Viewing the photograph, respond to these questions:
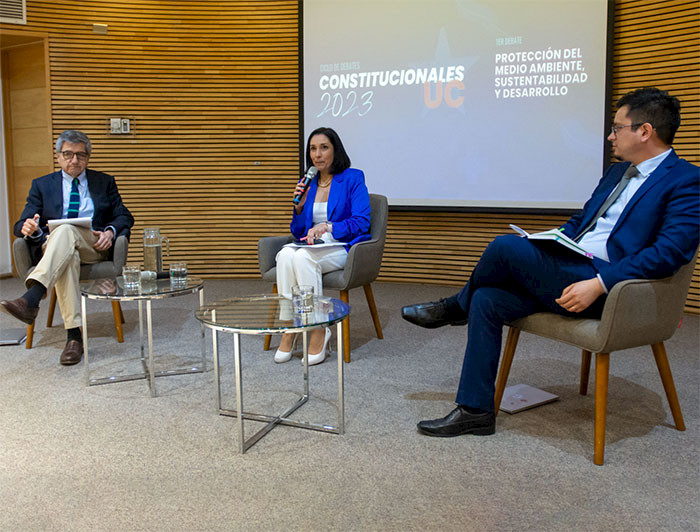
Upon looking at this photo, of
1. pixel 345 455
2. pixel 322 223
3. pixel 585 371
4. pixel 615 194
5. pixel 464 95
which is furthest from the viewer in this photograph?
pixel 464 95

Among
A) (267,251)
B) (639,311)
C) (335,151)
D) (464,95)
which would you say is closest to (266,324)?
(639,311)

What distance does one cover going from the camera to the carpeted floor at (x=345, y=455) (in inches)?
80.7

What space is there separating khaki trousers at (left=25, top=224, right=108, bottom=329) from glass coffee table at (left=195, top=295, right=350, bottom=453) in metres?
1.30

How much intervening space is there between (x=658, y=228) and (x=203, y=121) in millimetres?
4871

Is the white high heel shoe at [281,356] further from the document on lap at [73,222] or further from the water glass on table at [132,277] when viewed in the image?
the document on lap at [73,222]

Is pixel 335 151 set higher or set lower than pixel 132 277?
higher

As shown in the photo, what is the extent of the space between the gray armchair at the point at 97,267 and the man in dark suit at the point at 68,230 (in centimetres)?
5

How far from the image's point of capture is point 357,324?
15.2ft

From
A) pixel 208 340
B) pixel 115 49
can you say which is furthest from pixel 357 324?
pixel 115 49

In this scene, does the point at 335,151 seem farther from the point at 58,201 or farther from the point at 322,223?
the point at 58,201

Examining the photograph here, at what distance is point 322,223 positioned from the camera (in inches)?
157

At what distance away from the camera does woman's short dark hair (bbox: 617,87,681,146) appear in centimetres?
255

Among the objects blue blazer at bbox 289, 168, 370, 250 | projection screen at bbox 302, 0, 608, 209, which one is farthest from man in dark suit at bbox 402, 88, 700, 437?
projection screen at bbox 302, 0, 608, 209

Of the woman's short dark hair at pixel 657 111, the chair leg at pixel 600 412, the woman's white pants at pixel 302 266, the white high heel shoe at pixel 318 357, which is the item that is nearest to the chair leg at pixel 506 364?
the chair leg at pixel 600 412
